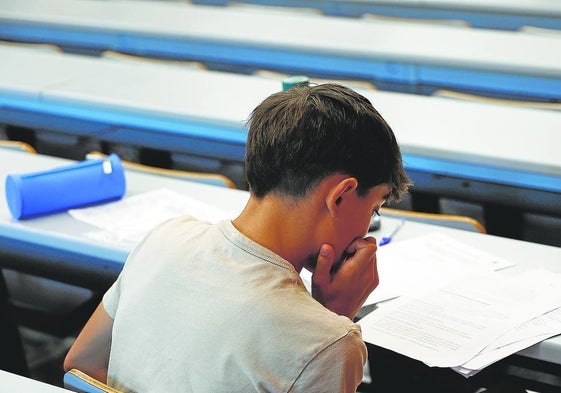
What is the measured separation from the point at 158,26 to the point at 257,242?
11.8ft

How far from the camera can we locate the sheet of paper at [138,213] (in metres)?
2.35

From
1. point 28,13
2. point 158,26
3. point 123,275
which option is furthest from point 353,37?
point 123,275

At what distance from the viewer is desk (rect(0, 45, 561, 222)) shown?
278cm

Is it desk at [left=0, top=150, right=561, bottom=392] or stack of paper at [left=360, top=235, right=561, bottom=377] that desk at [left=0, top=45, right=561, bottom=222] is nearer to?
desk at [left=0, top=150, right=561, bottom=392]

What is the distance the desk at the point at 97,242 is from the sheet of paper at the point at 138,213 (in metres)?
0.04

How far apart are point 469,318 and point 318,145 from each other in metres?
0.67

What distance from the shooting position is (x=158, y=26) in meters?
4.83

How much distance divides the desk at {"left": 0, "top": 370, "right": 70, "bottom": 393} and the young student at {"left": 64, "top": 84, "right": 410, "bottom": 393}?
155 mm

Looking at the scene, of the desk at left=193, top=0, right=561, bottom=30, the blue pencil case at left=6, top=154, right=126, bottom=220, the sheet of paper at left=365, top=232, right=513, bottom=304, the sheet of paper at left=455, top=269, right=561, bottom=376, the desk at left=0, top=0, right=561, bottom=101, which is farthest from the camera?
the desk at left=193, top=0, right=561, bottom=30

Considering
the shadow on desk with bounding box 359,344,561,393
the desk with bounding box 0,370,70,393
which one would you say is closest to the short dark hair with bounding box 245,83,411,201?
the desk with bounding box 0,370,70,393

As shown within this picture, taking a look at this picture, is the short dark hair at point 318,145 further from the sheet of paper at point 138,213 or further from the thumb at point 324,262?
the sheet of paper at point 138,213

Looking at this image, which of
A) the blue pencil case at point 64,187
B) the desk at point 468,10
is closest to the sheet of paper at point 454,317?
the blue pencil case at point 64,187

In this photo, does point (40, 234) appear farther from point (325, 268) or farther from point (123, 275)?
point (325, 268)

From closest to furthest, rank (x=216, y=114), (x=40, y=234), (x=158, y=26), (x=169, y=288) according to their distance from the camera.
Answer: (x=169, y=288) → (x=40, y=234) → (x=216, y=114) → (x=158, y=26)
